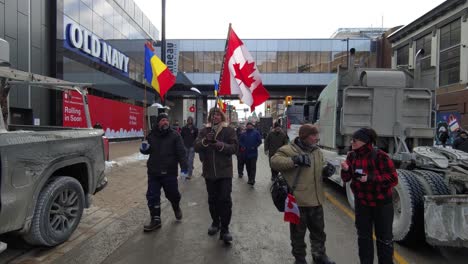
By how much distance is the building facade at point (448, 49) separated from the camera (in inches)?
955

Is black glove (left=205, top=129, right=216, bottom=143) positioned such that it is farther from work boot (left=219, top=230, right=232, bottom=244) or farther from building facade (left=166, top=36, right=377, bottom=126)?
building facade (left=166, top=36, right=377, bottom=126)

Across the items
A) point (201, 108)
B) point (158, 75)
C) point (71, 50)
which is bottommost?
point (158, 75)

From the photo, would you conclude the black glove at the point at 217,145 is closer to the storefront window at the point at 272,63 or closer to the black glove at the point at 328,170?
the black glove at the point at 328,170

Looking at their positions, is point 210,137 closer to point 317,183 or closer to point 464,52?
point 317,183

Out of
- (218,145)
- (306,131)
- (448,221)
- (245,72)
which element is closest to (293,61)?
(245,72)

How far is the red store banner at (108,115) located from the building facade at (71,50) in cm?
9

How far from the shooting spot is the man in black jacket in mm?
5727

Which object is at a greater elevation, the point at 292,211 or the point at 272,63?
the point at 272,63

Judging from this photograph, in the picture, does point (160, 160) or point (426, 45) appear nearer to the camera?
point (160, 160)

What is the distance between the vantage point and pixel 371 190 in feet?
12.7

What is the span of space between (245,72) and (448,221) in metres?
4.09

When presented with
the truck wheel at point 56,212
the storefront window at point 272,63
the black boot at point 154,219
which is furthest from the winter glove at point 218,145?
the storefront window at point 272,63

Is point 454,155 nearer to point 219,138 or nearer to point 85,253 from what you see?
point 219,138

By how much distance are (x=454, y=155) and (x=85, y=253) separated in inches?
207
